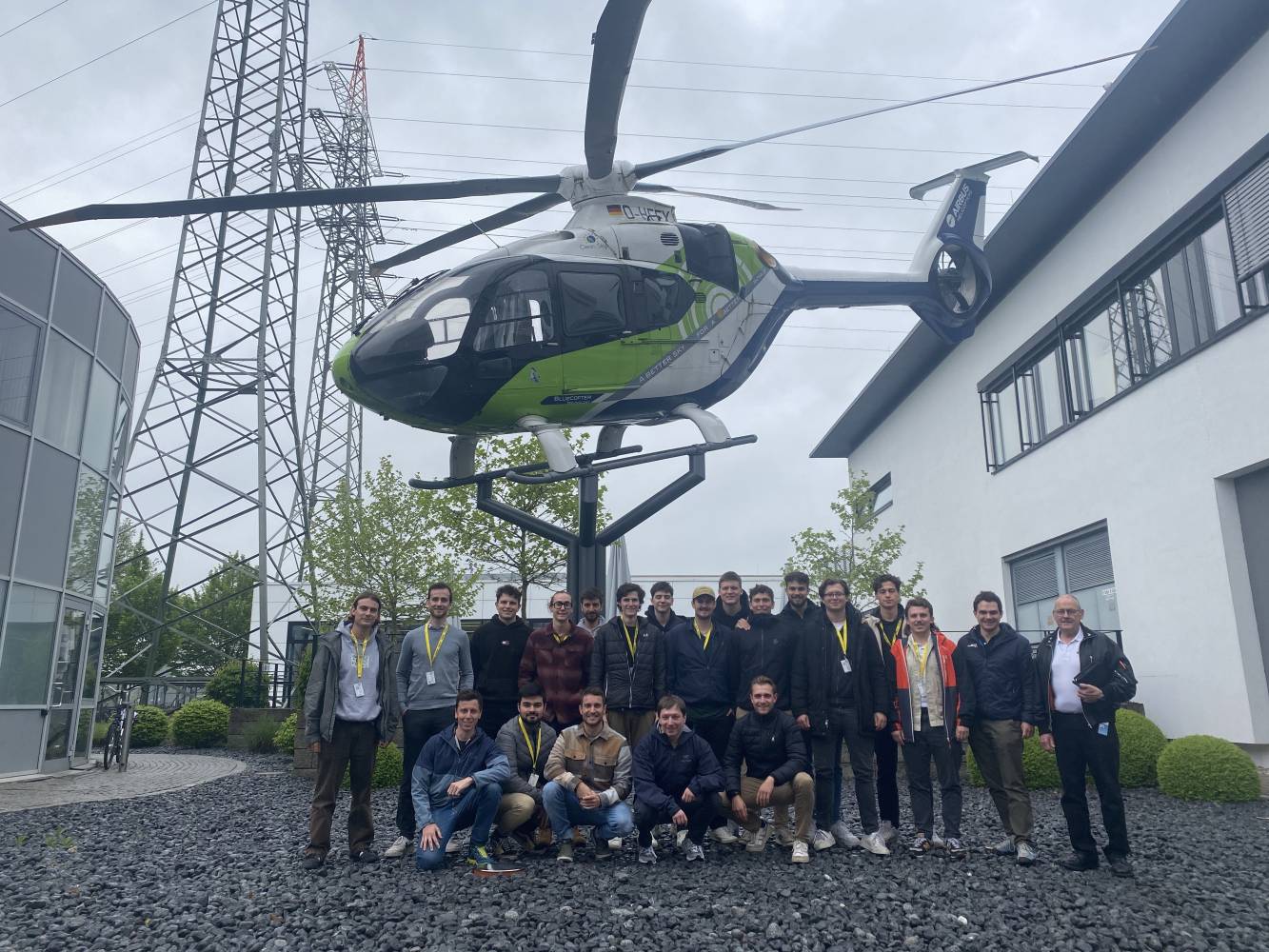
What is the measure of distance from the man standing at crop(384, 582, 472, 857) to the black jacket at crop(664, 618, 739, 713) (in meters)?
1.63

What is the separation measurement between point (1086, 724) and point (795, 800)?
2.12 meters

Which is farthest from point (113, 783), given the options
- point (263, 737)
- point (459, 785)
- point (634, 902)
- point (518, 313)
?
point (634, 902)

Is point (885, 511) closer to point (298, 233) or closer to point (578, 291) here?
point (298, 233)

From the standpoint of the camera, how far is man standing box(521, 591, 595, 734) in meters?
7.61

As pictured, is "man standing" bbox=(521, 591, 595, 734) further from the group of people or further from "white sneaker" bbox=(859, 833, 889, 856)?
"white sneaker" bbox=(859, 833, 889, 856)

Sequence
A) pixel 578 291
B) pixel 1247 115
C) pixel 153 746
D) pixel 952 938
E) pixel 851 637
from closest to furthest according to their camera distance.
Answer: pixel 952 938 → pixel 851 637 → pixel 578 291 → pixel 1247 115 → pixel 153 746

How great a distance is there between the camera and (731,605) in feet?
26.6

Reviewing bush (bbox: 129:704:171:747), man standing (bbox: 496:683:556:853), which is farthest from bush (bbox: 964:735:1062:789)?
bush (bbox: 129:704:171:747)

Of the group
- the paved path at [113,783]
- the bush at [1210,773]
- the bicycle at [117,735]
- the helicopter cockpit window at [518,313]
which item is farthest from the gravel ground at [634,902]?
the bicycle at [117,735]

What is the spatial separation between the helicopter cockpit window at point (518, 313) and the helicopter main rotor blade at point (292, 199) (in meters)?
0.92

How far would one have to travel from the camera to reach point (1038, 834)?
811 centimetres

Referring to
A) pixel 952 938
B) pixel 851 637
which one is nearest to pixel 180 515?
pixel 851 637

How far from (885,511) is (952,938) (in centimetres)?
2521

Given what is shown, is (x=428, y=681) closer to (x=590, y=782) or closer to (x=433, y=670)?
(x=433, y=670)
